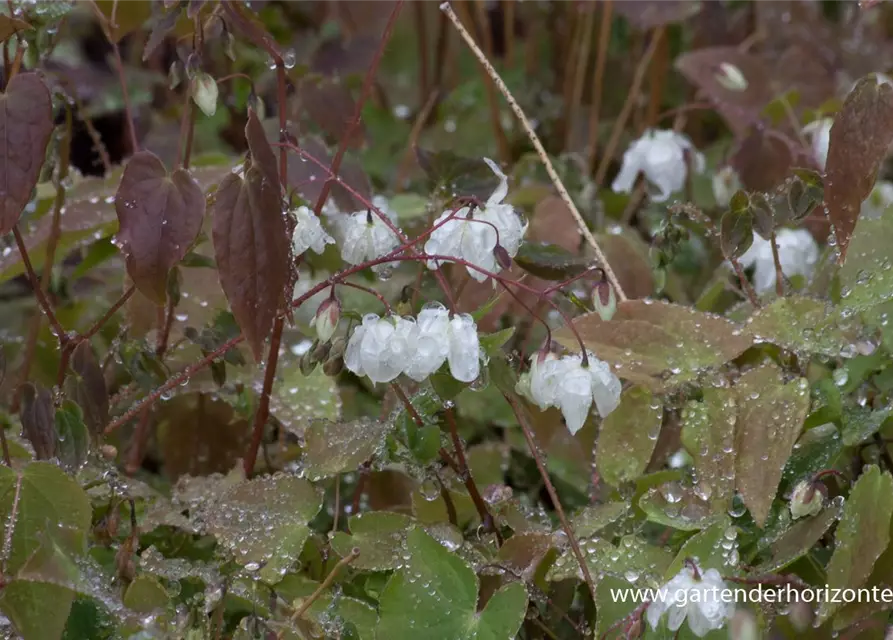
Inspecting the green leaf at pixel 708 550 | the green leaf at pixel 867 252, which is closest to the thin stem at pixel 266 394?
the green leaf at pixel 708 550

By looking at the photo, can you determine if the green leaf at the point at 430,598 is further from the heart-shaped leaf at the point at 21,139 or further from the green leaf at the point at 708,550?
the heart-shaped leaf at the point at 21,139

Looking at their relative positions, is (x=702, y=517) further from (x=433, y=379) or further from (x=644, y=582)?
(x=433, y=379)

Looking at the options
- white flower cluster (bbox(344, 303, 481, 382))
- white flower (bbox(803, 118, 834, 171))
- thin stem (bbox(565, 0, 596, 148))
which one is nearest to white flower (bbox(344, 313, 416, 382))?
white flower cluster (bbox(344, 303, 481, 382))

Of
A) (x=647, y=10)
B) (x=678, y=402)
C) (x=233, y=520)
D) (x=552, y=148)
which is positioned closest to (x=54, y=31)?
(x=233, y=520)

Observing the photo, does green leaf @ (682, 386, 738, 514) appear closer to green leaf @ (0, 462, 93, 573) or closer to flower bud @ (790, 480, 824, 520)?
flower bud @ (790, 480, 824, 520)

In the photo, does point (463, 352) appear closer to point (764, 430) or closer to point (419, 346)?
point (419, 346)
